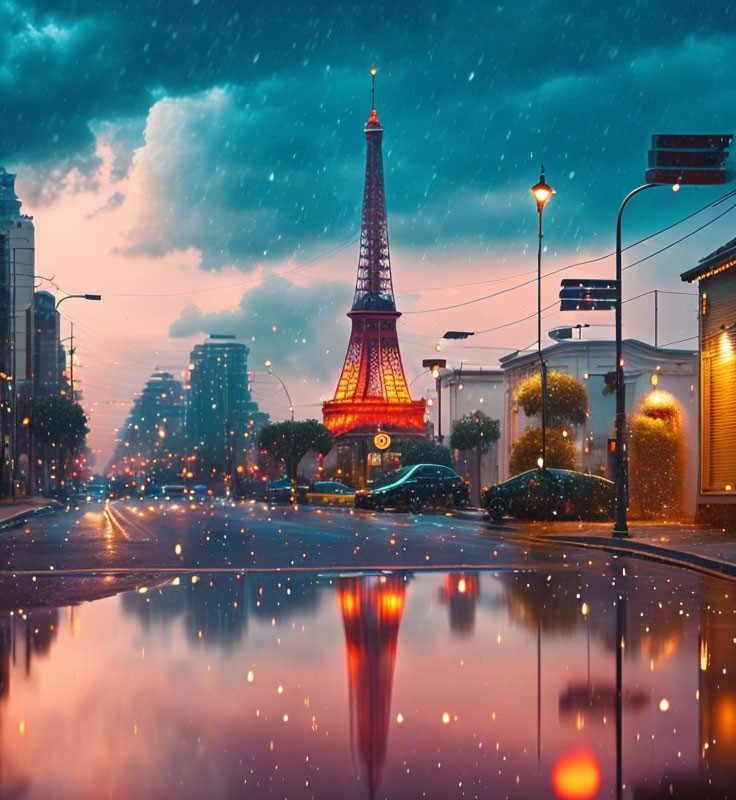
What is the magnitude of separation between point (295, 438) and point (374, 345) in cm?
1181

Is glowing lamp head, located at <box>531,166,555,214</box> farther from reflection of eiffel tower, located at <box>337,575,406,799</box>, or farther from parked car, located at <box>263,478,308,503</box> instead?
parked car, located at <box>263,478,308,503</box>

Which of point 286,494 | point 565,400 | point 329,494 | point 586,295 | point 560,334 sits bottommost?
point 286,494

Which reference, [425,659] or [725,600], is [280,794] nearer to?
[425,659]

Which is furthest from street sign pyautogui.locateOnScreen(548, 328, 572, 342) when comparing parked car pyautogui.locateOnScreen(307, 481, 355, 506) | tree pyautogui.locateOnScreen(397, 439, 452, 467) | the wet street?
the wet street

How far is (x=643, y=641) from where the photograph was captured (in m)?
10.2

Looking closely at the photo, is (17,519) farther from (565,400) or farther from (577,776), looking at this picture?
(577,776)

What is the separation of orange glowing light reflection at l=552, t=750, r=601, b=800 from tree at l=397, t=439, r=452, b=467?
7772 centimetres

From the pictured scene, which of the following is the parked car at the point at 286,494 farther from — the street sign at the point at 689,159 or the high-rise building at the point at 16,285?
the street sign at the point at 689,159

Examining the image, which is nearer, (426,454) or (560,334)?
(560,334)

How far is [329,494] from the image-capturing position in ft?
214

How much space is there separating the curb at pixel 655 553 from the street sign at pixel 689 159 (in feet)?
25.0

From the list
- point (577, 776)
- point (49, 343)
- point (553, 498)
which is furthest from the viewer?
point (49, 343)

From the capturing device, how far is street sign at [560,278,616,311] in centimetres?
3362

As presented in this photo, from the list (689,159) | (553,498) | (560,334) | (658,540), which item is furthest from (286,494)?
(689,159)
